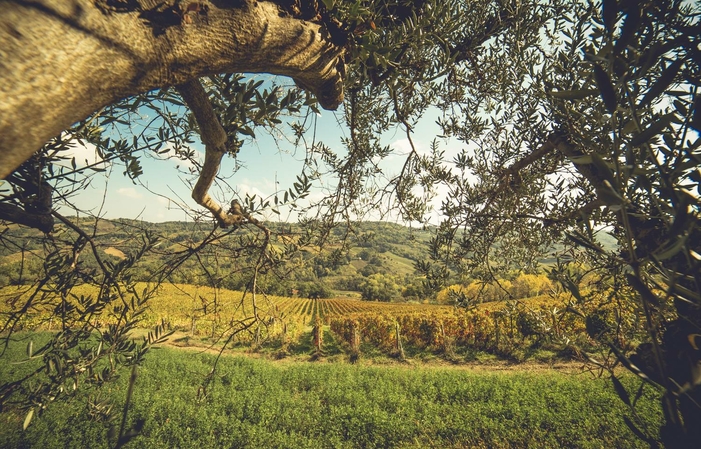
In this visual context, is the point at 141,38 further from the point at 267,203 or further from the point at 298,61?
the point at 267,203

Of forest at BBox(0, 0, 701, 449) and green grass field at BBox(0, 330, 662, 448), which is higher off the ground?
forest at BBox(0, 0, 701, 449)

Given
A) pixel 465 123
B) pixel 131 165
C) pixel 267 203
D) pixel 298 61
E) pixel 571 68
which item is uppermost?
pixel 465 123

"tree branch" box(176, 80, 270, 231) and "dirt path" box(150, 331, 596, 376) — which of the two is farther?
"dirt path" box(150, 331, 596, 376)

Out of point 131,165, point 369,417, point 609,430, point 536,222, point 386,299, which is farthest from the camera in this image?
point 386,299

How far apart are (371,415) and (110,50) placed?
13.4 meters

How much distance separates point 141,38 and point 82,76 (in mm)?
272

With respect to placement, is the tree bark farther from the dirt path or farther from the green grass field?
the dirt path

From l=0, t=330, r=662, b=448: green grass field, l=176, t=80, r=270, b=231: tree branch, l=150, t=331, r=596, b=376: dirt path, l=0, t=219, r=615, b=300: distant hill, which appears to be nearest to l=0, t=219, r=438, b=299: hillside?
l=0, t=219, r=615, b=300: distant hill

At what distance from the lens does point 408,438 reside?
10195mm

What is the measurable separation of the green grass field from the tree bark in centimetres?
1109

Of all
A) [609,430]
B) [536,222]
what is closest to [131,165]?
[536,222]

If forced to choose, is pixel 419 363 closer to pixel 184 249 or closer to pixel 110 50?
pixel 184 249

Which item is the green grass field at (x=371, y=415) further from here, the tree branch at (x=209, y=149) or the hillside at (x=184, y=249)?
the tree branch at (x=209, y=149)

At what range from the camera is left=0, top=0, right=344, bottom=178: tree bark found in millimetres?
761
